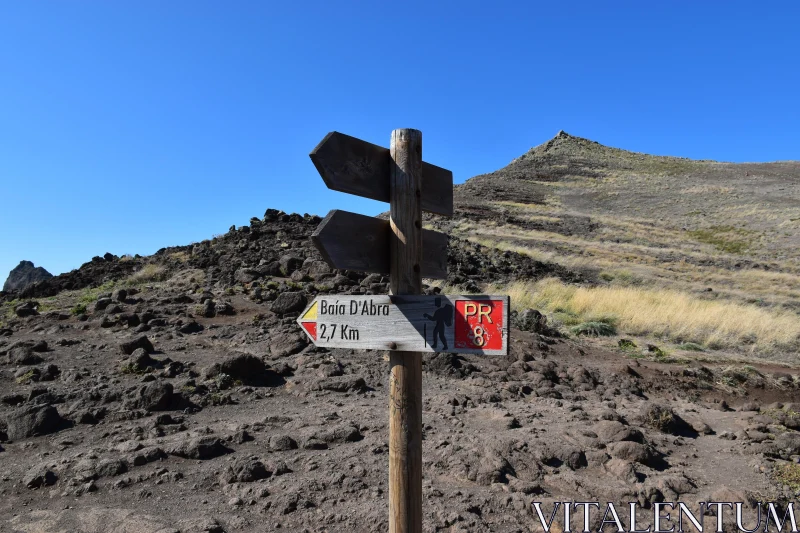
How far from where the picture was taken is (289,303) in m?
11.2

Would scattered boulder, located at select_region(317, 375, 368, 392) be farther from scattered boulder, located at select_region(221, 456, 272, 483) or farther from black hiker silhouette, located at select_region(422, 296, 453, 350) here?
black hiker silhouette, located at select_region(422, 296, 453, 350)

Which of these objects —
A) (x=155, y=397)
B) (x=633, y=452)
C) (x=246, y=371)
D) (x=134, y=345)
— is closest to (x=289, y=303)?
(x=134, y=345)

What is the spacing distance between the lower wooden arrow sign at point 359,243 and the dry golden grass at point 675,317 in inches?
421

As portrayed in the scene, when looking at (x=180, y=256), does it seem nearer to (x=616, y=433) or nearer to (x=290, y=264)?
(x=290, y=264)

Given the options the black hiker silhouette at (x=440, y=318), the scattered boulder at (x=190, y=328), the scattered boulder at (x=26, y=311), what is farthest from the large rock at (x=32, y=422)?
the scattered boulder at (x=26, y=311)

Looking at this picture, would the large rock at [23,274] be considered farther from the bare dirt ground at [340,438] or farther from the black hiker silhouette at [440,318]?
the black hiker silhouette at [440,318]

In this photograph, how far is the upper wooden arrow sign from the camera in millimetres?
2684

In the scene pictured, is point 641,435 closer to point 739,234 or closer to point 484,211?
point 484,211

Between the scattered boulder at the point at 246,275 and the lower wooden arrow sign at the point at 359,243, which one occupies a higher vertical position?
the scattered boulder at the point at 246,275

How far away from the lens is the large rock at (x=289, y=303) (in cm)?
1117

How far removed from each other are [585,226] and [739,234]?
10.6 m

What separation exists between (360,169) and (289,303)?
8718 millimetres

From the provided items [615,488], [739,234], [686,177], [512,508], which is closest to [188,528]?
[512,508]

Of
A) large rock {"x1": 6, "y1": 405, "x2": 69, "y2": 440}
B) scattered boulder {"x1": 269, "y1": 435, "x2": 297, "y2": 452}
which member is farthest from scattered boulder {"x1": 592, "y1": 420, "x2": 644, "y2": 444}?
large rock {"x1": 6, "y1": 405, "x2": 69, "y2": 440}
